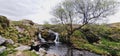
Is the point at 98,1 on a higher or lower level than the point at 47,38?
higher

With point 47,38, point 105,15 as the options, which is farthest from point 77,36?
point 105,15

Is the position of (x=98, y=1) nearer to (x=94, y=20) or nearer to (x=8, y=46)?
(x=94, y=20)

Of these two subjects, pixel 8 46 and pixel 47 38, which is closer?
pixel 8 46

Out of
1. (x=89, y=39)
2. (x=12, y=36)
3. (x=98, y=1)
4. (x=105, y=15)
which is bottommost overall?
(x=89, y=39)

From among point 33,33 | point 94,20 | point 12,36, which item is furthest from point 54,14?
point 12,36

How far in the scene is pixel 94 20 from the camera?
4288 centimetres

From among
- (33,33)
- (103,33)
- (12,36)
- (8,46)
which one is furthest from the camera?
(103,33)

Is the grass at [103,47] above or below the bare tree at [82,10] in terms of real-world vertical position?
below

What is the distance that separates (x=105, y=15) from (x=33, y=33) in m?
16.9

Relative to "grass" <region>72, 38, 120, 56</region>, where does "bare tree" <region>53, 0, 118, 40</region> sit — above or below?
above

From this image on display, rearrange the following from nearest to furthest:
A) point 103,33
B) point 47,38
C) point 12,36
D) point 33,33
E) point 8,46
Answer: point 8,46
point 12,36
point 33,33
point 47,38
point 103,33

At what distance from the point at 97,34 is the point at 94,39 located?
2927mm

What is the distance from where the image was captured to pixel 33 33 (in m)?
45.7

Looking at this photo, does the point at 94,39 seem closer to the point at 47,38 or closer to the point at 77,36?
the point at 77,36
